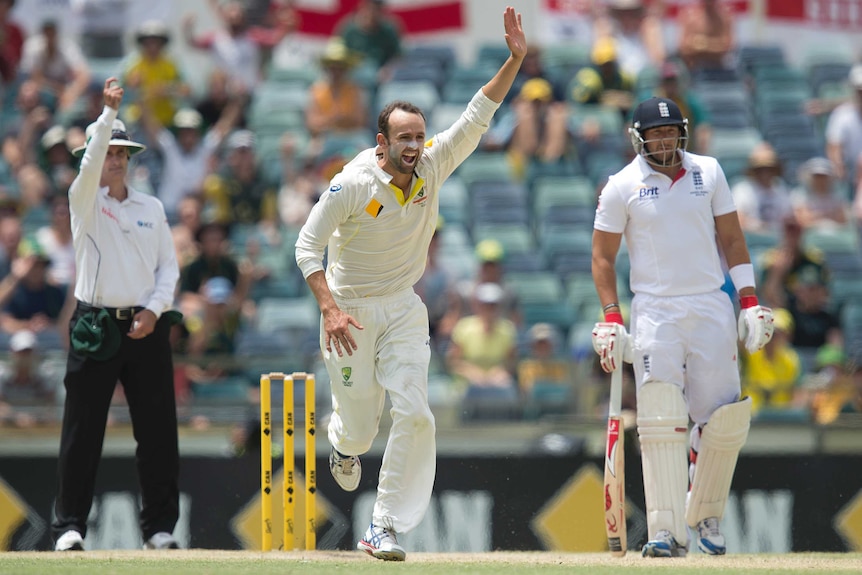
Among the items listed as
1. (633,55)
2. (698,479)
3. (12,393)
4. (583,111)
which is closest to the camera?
(698,479)

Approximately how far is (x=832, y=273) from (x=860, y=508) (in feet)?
12.8

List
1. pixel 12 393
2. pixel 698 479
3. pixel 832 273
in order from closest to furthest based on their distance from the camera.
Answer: pixel 698 479
pixel 12 393
pixel 832 273

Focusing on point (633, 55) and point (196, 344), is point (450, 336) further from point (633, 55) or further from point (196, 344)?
point (633, 55)

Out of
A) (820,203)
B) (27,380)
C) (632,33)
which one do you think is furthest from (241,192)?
(820,203)

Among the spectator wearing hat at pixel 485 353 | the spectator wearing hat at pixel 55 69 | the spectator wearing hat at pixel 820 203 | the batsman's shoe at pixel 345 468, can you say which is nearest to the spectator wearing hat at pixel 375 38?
the spectator wearing hat at pixel 55 69

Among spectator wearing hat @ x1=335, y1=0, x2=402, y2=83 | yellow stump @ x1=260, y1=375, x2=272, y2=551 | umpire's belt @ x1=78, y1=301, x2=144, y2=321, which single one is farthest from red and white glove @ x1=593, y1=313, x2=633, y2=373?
spectator wearing hat @ x1=335, y1=0, x2=402, y2=83

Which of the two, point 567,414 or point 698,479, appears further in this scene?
point 567,414

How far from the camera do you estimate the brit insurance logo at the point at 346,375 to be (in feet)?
22.0

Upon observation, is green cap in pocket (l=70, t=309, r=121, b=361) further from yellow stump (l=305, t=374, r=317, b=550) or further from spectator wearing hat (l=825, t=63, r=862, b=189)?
spectator wearing hat (l=825, t=63, r=862, b=189)

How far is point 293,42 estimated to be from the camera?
14484mm

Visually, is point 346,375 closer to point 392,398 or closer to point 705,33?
point 392,398

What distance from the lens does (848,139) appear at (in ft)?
43.0

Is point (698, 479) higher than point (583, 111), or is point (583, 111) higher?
point (583, 111)

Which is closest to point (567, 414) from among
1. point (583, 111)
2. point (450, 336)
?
point (450, 336)
